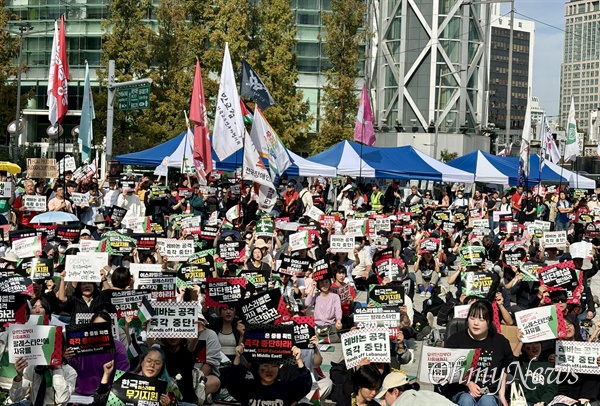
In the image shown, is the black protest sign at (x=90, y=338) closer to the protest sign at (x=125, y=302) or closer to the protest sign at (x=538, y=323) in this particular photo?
the protest sign at (x=125, y=302)

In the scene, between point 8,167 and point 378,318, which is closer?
point 378,318

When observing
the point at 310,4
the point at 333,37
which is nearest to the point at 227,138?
the point at 333,37

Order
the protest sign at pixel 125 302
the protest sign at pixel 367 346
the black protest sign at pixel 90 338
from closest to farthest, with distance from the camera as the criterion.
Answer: the black protest sign at pixel 90 338 → the protest sign at pixel 367 346 → the protest sign at pixel 125 302

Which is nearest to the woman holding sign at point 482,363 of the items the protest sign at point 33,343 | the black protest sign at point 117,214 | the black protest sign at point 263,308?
the black protest sign at point 263,308

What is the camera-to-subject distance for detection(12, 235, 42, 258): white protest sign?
14.4 metres

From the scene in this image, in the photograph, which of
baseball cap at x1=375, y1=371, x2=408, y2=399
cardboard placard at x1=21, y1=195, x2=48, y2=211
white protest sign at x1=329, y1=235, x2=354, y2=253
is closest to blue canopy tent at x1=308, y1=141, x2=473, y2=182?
cardboard placard at x1=21, y1=195, x2=48, y2=211

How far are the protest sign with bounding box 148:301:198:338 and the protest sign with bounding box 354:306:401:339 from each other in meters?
1.76

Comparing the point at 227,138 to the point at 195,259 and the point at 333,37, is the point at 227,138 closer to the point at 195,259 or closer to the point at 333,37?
the point at 195,259

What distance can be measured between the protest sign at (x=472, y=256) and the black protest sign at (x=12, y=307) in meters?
7.33

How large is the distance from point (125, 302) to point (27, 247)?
462cm

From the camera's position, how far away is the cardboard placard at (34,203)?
18.8 meters

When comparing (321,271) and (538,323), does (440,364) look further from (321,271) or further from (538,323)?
(321,271)

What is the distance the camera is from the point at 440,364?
8.24 meters

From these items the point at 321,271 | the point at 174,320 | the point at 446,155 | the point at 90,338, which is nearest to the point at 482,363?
the point at 174,320
